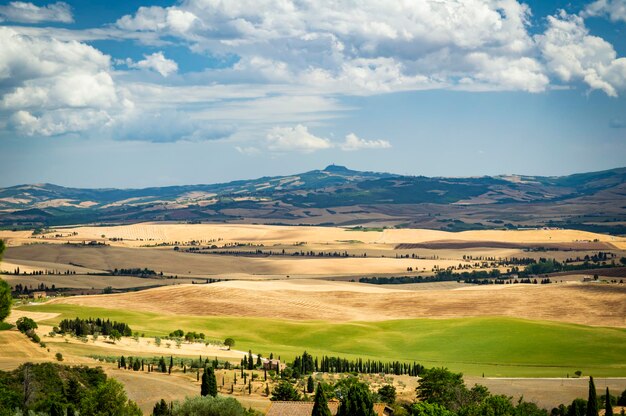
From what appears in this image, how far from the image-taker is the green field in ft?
361

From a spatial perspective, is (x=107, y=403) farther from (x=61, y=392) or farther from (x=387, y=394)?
(x=387, y=394)

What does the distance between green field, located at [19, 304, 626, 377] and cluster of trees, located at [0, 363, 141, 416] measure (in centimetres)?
3580

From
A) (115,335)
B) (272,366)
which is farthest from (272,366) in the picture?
(115,335)

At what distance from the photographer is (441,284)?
19662 centimetres

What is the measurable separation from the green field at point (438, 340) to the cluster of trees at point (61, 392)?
117 ft

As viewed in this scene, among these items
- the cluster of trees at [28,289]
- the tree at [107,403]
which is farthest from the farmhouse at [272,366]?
the cluster of trees at [28,289]

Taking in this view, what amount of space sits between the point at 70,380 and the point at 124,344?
1357 inches

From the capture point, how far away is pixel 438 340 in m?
126

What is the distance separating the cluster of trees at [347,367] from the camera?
3755 inches

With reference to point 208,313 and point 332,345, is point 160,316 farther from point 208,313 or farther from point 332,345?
point 332,345

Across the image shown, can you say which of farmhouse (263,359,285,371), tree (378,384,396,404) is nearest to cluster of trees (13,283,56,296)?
farmhouse (263,359,285,371)

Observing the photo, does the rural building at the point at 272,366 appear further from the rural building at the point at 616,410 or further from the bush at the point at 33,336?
the rural building at the point at 616,410

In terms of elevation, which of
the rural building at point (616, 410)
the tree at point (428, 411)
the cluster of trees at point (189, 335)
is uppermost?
the cluster of trees at point (189, 335)

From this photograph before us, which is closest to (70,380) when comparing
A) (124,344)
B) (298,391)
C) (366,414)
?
(298,391)
